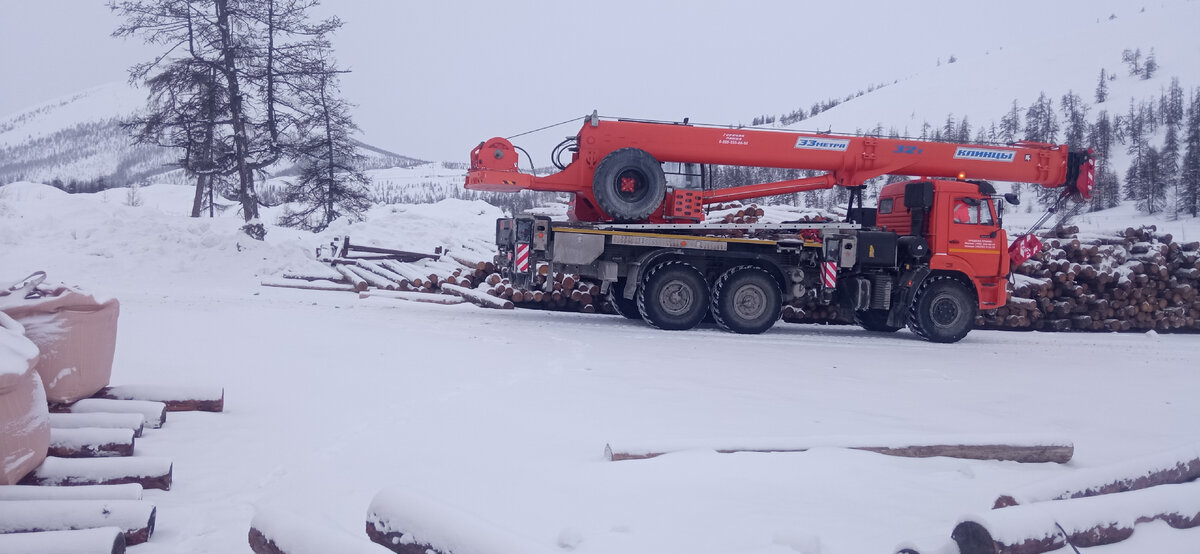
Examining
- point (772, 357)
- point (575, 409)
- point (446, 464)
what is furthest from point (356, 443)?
point (772, 357)

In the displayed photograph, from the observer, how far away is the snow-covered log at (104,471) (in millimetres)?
3920

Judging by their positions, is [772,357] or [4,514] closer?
[4,514]

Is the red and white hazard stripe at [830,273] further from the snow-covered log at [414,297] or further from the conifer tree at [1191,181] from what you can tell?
the conifer tree at [1191,181]

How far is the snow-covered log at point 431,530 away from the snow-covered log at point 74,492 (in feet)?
4.73

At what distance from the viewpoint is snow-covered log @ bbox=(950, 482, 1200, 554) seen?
113 inches

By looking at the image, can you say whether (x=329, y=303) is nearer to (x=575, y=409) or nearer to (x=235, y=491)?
(x=575, y=409)

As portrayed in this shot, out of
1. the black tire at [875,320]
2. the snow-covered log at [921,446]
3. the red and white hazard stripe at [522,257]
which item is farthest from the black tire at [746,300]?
the snow-covered log at [921,446]

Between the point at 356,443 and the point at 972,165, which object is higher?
the point at 972,165

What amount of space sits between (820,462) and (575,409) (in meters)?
2.22

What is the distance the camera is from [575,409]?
6438 mm

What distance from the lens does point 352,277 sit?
60.3 feet

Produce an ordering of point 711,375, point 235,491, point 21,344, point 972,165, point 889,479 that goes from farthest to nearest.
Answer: point 972,165 < point 711,375 < point 889,479 < point 235,491 < point 21,344

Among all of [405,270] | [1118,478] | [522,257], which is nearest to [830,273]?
[522,257]

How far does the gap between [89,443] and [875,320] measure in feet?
42.5
